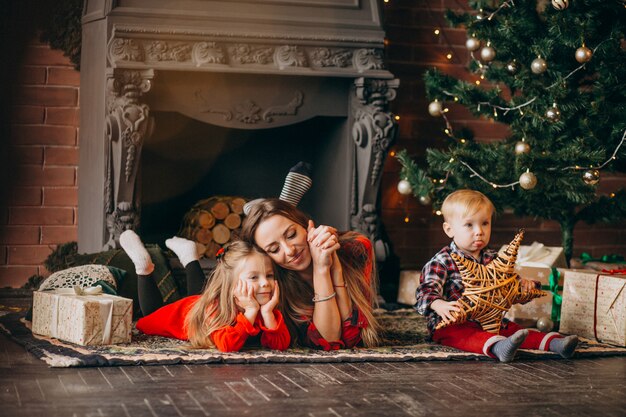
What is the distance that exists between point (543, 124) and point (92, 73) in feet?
6.96

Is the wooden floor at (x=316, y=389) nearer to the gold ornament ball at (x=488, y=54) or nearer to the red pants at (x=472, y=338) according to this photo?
the red pants at (x=472, y=338)

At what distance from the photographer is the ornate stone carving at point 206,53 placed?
159 inches

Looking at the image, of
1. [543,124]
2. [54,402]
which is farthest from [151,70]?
[54,402]

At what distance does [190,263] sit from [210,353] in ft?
2.92

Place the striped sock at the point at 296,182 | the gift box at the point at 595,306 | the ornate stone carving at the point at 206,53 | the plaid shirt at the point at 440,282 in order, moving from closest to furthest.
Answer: the plaid shirt at the point at 440,282
the gift box at the point at 595,306
the striped sock at the point at 296,182
the ornate stone carving at the point at 206,53

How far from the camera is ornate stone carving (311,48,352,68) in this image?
13.9 feet

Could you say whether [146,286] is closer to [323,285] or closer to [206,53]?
[323,285]

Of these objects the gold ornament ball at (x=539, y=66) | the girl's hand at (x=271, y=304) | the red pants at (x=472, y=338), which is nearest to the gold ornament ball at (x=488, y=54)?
the gold ornament ball at (x=539, y=66)

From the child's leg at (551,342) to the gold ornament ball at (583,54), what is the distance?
1262 mm

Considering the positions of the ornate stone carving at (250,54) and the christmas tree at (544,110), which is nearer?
the christmas tree at (544,110)

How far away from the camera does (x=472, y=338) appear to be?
10.2 feet

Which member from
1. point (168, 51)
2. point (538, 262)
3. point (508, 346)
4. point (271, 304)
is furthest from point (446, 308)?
point (168, 51)

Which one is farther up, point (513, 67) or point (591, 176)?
point (513, 67)

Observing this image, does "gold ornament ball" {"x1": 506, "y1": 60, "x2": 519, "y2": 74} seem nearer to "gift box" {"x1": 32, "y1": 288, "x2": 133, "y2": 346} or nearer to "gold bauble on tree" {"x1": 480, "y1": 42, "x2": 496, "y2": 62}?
"gold bauble on tree" {"x1": 480, "y1": 42, "x2": 496, "y2": 62}
